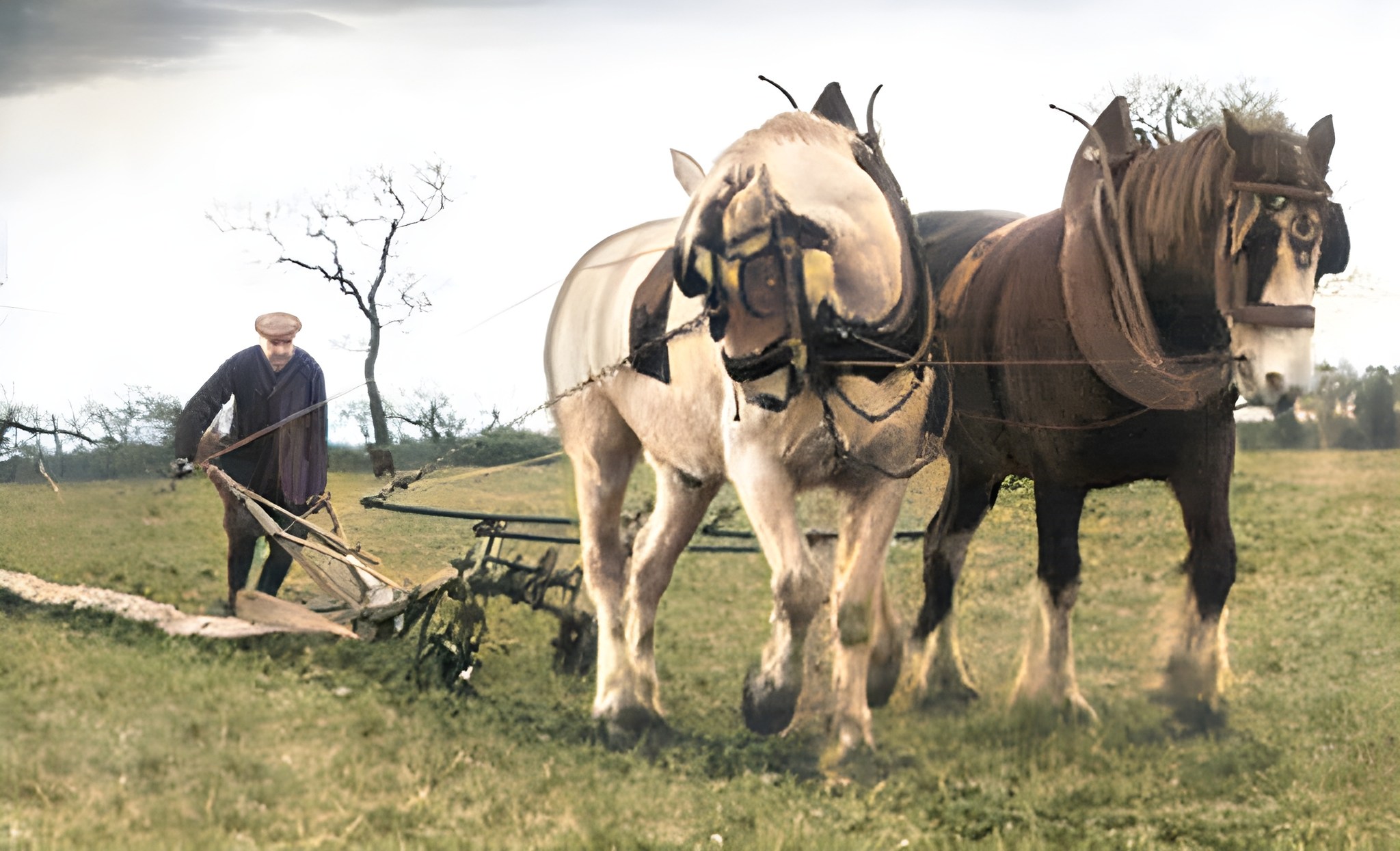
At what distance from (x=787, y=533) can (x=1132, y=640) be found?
1.32 m

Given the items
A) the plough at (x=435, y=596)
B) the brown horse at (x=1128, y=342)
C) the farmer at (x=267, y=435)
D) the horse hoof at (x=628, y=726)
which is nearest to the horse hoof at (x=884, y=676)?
the brown horse at (x=1128, y=342)

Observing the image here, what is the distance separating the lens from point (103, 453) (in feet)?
20.2

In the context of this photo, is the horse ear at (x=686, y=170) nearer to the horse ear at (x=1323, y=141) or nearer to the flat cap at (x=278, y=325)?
the flat cap at (x=278, y=325)

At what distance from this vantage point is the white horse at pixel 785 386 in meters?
4.14

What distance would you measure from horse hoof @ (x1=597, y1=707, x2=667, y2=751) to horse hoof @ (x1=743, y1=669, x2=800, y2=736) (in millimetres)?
333

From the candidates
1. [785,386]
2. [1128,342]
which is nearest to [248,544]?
[785,386]

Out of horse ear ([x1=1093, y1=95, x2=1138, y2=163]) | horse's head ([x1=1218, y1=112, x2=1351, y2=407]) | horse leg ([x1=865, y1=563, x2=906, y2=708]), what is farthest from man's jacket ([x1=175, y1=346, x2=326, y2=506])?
horse's head ([x1=1218, y1=112, x2=1351, y2=407])

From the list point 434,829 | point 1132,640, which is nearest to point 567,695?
point 434,829

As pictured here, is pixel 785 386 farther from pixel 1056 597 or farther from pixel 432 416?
pixel 432 416

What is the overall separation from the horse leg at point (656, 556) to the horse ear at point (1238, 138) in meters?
2.00

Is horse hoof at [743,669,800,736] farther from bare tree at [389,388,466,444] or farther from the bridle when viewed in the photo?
the bridle

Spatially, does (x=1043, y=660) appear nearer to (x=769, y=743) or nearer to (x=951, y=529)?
(x=951, y=529)

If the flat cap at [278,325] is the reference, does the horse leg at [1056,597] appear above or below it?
below

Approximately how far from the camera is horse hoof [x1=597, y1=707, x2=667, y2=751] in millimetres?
4633
